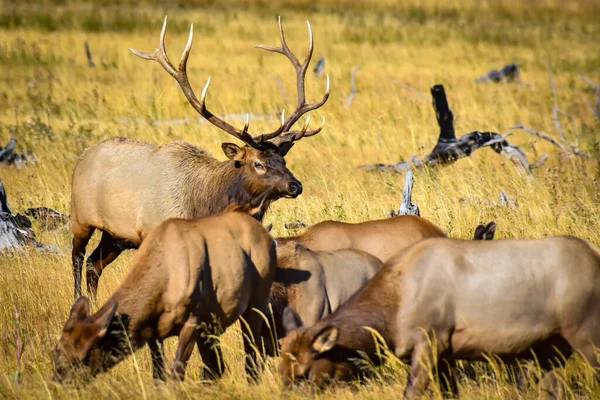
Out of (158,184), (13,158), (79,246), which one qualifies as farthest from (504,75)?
(79,246)

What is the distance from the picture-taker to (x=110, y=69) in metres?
23.2

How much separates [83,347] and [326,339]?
53.1 inches

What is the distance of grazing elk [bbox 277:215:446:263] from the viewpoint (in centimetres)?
727

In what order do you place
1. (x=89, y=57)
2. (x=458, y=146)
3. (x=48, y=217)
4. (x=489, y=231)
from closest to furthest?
(x=489, y=231) → (x=48, y=217) → (x=458, y=146) → (x=89, y=57)

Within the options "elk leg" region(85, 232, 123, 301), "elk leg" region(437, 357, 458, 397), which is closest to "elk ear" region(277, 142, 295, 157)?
"elk leg" region(85, 232, 123, 301)

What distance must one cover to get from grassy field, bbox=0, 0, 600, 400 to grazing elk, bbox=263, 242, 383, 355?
0.49 meters

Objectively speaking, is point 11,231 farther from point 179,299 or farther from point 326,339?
point 326,339

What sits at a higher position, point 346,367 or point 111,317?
point 111,317

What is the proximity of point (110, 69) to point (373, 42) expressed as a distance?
10.7m

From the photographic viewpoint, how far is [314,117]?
17.4 m

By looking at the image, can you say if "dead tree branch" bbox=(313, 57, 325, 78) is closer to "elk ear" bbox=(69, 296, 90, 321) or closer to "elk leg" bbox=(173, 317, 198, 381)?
"elk leg" bbox=(173, 317, 198, 381)

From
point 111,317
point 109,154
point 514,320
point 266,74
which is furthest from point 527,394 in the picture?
point 266,74

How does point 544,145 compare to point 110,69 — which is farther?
point 110,69

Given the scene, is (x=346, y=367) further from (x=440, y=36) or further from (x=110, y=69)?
(x=440, y=36)
